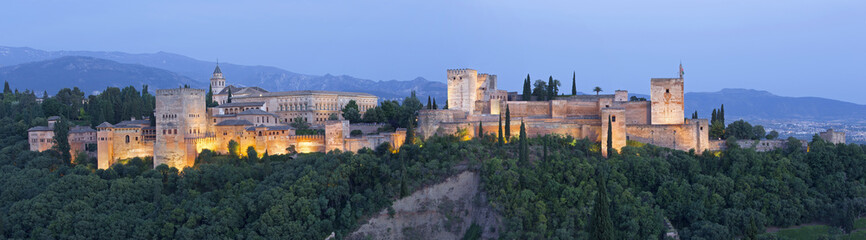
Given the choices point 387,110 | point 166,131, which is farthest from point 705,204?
point 166,131

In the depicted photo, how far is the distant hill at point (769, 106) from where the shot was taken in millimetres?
123062

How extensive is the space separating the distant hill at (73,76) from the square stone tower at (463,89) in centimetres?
15099

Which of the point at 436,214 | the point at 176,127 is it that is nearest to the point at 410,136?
the point at 436,214

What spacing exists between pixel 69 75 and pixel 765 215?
623 ft

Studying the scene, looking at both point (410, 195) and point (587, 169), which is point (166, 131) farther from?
point (587, 169)

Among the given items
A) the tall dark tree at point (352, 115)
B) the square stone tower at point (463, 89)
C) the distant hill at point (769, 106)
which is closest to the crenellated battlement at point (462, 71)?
the square stone tower at point (463, 89)

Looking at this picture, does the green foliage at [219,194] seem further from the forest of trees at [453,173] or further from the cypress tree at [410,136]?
the cypress tree at [410,136]

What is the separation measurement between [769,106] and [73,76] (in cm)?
17356

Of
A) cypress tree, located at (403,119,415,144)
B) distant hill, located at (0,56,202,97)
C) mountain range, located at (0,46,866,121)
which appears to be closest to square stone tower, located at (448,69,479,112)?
cypress tree, located at (403,119,415,144)

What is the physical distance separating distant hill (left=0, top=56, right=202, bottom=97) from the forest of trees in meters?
151

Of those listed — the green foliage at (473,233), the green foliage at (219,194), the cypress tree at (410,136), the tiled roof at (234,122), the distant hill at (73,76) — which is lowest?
the green foliage at (473,233)

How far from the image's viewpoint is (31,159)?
4316cm

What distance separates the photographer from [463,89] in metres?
50.1

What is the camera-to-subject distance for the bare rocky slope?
120ft
